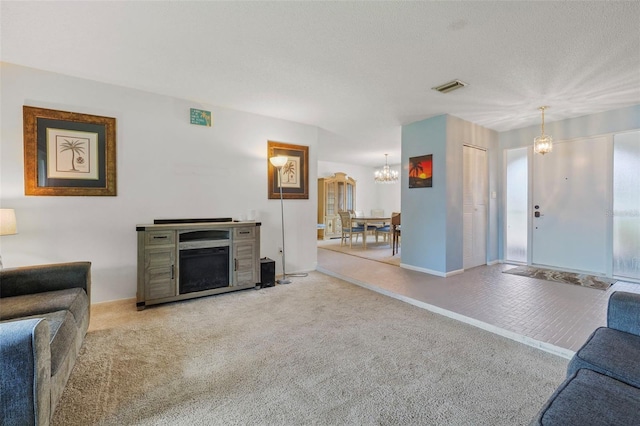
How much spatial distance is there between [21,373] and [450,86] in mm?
3966

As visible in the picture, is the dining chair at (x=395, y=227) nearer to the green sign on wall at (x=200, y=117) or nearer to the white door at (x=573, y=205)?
the white door at (x=573, y=205)

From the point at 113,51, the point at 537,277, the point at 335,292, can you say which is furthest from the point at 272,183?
the point at 537,277

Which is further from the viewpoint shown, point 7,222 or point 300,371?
point 7,222

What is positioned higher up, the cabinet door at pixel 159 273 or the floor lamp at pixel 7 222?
the floor lamp at pixel 7 222

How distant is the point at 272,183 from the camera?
428 cm

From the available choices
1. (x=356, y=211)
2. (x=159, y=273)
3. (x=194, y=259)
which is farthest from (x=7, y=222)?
(x=356, y=211)

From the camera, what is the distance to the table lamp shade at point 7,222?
2.34m

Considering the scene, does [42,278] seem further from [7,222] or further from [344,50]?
[344,50]

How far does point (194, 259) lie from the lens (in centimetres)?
324

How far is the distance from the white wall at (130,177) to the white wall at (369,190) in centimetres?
484

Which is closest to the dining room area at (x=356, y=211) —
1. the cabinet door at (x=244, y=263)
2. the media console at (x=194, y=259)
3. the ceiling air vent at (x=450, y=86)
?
the cabinet door at (x=244, y=263)

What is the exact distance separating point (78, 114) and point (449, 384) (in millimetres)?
4202

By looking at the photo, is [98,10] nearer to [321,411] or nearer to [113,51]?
[113,51]

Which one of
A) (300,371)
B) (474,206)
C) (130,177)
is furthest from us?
(474,206)
